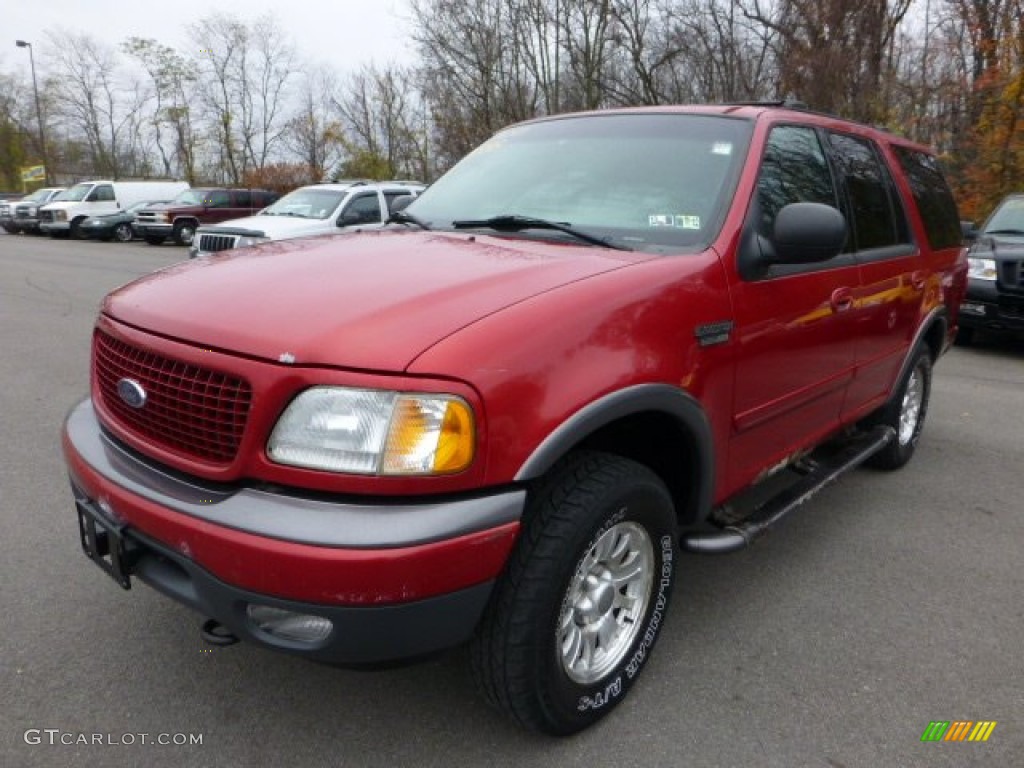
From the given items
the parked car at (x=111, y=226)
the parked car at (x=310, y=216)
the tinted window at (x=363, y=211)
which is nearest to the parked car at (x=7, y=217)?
the parked car at (x=111, y=226)

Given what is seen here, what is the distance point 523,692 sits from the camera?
2121mm

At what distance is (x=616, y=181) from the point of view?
299cm

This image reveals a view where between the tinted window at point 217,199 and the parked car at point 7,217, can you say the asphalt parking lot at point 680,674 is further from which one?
the parked car at point 7,217

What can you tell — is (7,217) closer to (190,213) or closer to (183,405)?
(190,213)

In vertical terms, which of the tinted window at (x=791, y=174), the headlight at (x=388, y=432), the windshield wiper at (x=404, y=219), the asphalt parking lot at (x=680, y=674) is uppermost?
the tinted window at (x=791, y=174)

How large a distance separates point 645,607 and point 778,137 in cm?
192

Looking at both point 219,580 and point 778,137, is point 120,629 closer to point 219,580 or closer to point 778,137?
point 219,580

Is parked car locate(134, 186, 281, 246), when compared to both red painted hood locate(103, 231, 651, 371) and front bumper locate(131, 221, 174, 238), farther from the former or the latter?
red painted hood locate(103, 231, 651, 371)

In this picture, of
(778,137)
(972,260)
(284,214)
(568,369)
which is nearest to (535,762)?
(568,369)

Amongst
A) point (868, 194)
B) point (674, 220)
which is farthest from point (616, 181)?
point (868, 194)

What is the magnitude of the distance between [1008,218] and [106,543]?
10.00 m

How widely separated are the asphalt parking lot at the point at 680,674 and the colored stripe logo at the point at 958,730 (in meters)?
0.02

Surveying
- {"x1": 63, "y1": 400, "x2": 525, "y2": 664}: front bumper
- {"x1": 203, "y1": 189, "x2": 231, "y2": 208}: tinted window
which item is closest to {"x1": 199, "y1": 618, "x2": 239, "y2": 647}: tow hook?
{"x1": 63, "y1": 400, "x2": 525, "y2": 664}: front bumper

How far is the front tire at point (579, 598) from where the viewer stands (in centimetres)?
206
